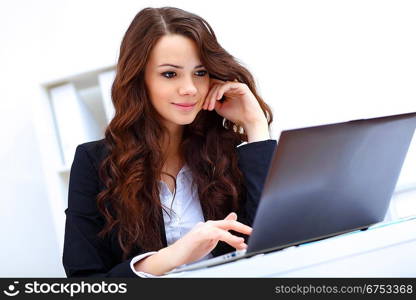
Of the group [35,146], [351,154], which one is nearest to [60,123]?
[35,146]

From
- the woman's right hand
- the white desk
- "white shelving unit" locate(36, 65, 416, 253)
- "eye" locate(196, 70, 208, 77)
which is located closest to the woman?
"eye" locate(196, 70, 208, 77)

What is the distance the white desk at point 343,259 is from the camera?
78cm

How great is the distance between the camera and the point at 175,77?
1570 millimetres

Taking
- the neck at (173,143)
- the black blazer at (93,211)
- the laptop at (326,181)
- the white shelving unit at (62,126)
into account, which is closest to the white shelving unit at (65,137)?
the white shelving unit at (62,126)

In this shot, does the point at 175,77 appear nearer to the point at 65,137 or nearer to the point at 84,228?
the point at 84,228

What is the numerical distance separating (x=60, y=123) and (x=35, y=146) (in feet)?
1.11

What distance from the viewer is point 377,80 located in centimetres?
221

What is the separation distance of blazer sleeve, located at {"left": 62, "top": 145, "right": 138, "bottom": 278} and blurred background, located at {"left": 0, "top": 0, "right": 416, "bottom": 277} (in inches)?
25.8

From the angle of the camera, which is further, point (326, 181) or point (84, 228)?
point (84, 228)

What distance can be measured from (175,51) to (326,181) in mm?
772

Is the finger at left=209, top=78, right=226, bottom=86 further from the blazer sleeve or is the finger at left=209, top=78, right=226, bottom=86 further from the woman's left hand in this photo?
the blazer sleeve

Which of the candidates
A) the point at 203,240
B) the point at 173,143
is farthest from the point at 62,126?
the point at 203,240

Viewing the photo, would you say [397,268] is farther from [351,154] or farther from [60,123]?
[60,123]

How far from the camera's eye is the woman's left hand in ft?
5.46
